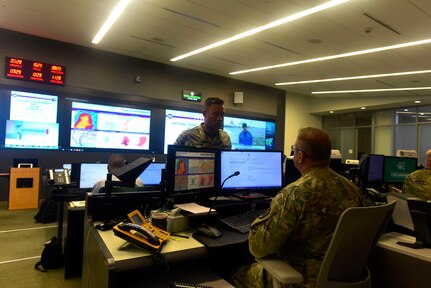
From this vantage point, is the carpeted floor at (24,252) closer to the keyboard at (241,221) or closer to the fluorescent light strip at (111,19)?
the keyboard at (241,221)

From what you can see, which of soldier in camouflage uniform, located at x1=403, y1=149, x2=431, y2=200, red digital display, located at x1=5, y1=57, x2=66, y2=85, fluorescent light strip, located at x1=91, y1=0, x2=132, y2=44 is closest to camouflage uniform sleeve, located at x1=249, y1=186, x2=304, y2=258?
soldier in camouflage uniform, located at x1=403, y1=149, x2=431, y2=200

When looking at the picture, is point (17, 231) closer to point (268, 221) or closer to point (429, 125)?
point (268, 221)

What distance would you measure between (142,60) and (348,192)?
230 inches

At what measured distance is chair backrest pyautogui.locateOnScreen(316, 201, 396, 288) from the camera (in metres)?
1.18

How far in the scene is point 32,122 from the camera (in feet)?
17.2

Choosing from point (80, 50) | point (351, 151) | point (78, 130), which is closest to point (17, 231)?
point (78, 130)

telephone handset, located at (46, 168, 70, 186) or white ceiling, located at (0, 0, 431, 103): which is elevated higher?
Answer: white ceiling, located at (0, 0, 431, 103)

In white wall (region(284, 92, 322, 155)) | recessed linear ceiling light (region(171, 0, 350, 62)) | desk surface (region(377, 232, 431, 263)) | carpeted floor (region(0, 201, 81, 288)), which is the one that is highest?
recessed linear ceiling light (region(171, 0, 350, 62))

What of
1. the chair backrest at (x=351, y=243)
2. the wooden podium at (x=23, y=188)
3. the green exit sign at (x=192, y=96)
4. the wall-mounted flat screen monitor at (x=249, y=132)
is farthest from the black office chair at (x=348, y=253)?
the wall-mounted flat screen monitor at (x=249, y=132)

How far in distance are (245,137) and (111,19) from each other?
4595 millimetres

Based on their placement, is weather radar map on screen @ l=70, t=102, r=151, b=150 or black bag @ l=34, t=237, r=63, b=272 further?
weather radar map on screen @ l=70, t=102, r=151, b=150

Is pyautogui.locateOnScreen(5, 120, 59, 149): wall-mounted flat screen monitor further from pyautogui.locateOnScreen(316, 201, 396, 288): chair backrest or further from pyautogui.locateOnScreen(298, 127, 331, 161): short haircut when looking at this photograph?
pyautogui.locateOnScreen(316, 201, 396, 288): chair backrest

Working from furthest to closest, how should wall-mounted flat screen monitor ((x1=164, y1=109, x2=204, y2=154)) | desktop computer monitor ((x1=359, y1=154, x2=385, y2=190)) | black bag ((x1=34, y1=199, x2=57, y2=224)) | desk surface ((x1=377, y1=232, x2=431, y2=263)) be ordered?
wall-mounted flat screen monitor ((x1=164, y1=109, x2=204, y2=154)) < black bag ((x1=34, y1=199, x2=57, y2=224)) < desktop computer monitor ((x1=359, y1=154, x2=385, y2=190)) < desk surface ((x1=377, y1=232, x2=431, y2=263))

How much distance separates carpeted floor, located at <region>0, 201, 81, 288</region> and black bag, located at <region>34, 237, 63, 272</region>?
53 millimetres
